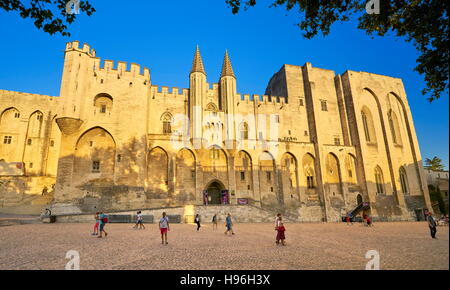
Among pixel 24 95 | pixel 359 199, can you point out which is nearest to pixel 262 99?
pixel 359 199

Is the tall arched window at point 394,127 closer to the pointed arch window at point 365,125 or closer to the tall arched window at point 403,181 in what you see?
the tall arched window at point 403,181

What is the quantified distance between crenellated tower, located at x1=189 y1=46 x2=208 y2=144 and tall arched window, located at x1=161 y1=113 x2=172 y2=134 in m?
2.99

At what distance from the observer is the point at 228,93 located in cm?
2909

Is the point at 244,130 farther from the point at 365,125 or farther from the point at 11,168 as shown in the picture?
the point at 11,168

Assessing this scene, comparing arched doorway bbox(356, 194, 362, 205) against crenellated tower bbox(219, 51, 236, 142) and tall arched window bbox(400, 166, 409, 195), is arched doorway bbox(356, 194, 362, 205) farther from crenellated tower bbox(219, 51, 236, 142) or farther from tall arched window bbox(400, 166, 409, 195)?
crenellated tower bbox(219, 51, 236, 142)

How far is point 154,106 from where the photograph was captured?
93.9 ft

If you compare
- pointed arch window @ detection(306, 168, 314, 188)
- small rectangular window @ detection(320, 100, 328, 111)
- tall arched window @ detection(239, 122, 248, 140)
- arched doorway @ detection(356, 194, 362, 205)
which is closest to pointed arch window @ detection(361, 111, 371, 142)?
small rectangular window @ detection(320, 100, 328, 111)

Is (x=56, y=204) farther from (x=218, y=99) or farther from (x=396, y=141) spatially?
(x=396, y=141)

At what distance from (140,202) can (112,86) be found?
43.0 feet

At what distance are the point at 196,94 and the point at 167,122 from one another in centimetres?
492

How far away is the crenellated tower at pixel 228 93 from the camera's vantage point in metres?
27.9

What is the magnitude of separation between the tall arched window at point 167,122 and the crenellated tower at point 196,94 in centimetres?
299

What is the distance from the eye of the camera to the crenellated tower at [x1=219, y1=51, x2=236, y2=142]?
1100 inches
